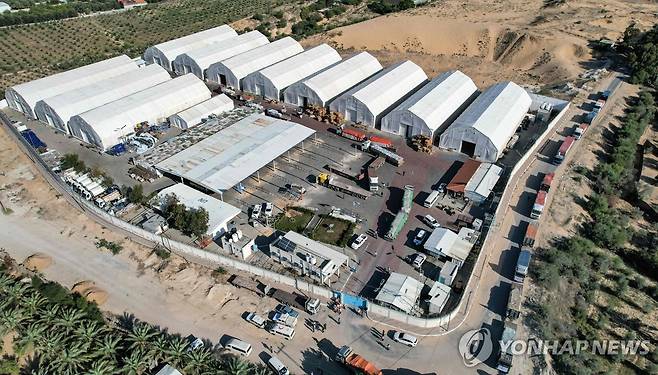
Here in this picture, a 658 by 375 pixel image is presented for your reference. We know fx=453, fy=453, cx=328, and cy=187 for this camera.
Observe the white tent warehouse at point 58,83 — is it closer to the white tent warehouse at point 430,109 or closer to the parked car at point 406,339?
the white tent warehouse at point 430,109

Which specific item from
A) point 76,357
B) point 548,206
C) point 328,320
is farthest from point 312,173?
point 76,357

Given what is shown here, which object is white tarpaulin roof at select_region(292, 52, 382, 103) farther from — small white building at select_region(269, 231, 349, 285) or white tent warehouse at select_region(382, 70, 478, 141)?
small white building at select_region(269, 231, 349, 285)

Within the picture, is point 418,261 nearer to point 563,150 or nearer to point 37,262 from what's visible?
point 563,150

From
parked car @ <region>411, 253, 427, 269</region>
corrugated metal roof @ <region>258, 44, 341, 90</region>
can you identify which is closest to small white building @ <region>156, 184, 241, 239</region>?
parked car @ <region>411, 253, 427, 269</region>

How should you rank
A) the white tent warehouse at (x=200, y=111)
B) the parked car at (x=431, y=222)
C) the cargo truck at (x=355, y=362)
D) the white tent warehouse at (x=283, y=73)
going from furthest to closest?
the white tent warehouse at (x=283, y=73)
the white tent warehouse at (x=200, y=111)
the parked car at (x=431, y=222)
the cargo truck at (x=355, y=362)

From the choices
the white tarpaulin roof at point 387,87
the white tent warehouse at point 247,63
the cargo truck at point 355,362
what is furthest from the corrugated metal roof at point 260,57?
the cargo truck at point 355,362

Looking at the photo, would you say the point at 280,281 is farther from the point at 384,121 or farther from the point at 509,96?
the point at 509,96

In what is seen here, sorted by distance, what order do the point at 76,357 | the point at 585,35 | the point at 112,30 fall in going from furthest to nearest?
1. the point at 112,30
2. the point at 585,35
3. the point at 76,357

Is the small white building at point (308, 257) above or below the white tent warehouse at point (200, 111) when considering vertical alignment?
below
